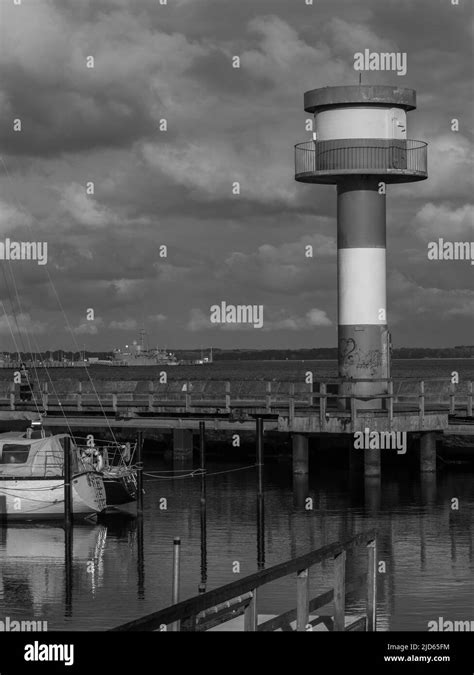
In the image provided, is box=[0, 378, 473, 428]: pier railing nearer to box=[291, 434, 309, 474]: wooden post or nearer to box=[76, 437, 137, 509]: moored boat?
box=[291, 434, 309, 474]: wooden post

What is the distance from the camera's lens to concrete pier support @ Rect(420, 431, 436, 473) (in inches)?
1711

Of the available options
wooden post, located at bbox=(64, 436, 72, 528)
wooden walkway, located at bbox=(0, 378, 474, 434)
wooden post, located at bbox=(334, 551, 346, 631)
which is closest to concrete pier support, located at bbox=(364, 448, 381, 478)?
wooden walkway, located at bbox=(0, 378, 474, 434)

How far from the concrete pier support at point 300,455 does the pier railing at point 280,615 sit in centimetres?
2452

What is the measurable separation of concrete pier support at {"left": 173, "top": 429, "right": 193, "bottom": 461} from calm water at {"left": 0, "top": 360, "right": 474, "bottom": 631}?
3554 mm

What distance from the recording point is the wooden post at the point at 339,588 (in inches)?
651

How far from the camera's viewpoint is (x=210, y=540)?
32781 millimetres

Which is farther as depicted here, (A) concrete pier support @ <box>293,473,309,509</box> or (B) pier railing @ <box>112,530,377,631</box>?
(A) concrete pier support @ <box>293,473,309,509</box>

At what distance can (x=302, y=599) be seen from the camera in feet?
52.0

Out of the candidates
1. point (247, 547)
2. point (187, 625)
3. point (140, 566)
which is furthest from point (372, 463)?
point (187, 625)

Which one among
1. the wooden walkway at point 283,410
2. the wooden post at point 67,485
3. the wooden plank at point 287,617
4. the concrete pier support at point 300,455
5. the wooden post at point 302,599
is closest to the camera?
the wooden post at point 302,599

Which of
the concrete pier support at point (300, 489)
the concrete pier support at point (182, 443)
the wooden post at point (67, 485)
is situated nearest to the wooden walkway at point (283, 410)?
the concrete pier support at point (182, 443)

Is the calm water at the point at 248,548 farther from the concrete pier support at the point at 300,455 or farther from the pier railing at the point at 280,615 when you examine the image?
the pier railing at the point at 280,615
